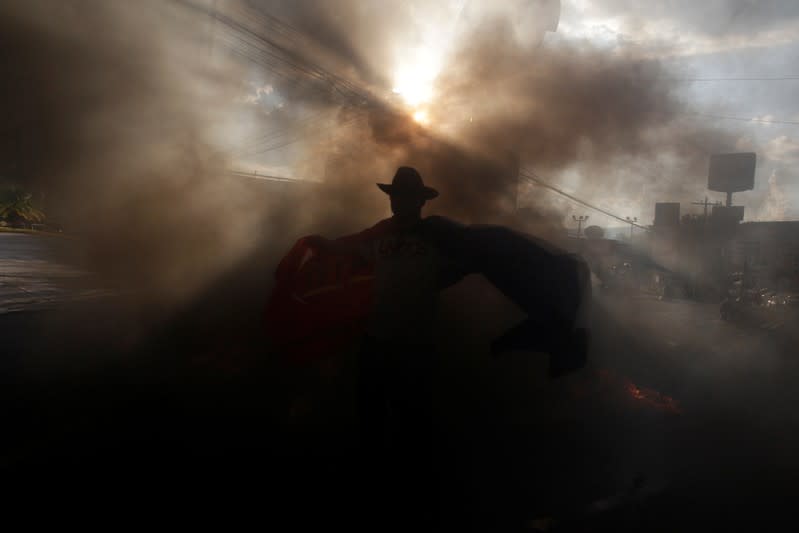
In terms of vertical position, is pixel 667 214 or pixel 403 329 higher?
pixel 667 214

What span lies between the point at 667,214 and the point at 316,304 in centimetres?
6457

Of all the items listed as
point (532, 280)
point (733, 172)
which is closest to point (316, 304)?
point (532, 280)

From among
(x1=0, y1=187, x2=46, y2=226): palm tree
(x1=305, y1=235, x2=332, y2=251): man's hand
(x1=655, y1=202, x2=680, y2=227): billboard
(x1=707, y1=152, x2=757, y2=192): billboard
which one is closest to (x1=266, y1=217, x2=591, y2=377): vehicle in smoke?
(x1=305, y1=235, x2=332, y2=251): man's hand

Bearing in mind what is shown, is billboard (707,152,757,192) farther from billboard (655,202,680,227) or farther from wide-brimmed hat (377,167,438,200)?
wide-brimmed hat (377,167,438,200)

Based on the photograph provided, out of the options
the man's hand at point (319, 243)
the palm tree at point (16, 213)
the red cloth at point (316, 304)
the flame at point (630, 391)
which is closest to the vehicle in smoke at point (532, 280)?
the man's hand at point (319, 243)

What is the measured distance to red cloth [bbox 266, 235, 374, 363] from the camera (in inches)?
113

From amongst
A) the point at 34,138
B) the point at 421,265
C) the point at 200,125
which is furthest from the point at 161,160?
the point at 421,265

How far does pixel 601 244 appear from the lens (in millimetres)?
22688

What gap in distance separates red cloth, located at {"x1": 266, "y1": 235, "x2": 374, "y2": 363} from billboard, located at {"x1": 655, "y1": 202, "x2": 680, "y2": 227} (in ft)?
195

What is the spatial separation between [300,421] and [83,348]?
11.5 ft

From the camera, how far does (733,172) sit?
5072 centimetres

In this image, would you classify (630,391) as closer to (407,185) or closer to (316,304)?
(316,304)

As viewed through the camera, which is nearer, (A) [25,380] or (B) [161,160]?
(A) [25,380]

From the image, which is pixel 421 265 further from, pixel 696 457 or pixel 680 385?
pixel 680 385
